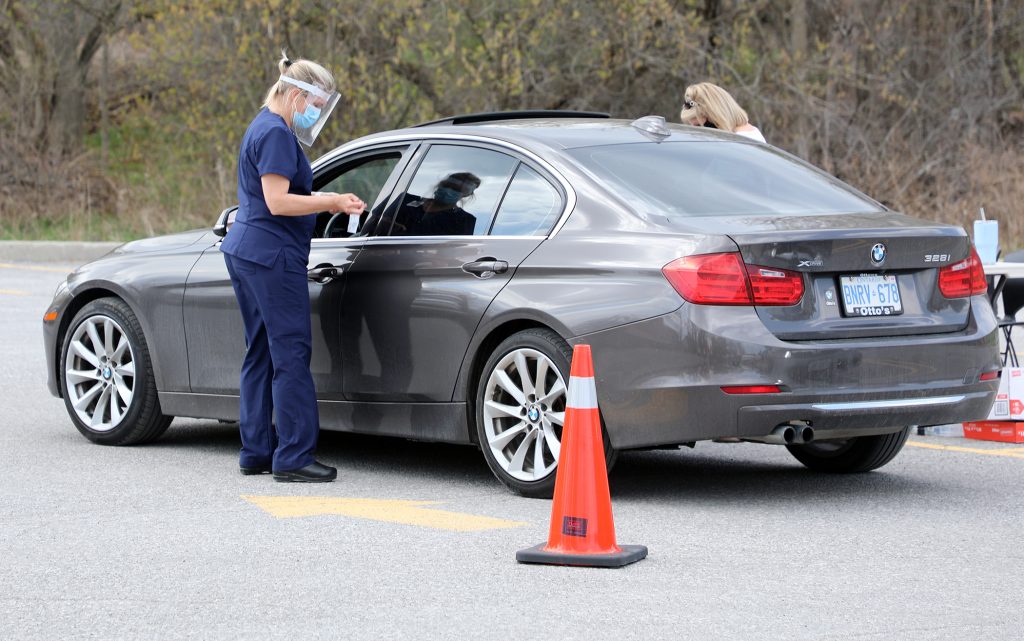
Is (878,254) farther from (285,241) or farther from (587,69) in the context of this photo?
(587,69)

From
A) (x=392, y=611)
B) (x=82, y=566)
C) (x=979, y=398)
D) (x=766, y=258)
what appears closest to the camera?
(x=392, y=611)

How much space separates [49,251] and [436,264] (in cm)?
1507

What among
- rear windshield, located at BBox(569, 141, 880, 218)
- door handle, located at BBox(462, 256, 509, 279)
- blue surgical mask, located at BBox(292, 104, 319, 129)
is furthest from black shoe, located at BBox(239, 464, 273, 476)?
rear windshield, located at BBox(569, 141, 880, 218)

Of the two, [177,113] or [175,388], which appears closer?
[175,388]

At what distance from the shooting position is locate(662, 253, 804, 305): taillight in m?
6.44

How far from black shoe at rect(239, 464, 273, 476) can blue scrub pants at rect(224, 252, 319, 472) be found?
168 millimetres

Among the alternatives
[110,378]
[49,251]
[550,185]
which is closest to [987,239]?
[550,185]

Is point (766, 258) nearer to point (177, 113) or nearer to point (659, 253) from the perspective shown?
point (659, 253)

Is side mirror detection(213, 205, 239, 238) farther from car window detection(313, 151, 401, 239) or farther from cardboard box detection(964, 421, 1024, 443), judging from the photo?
cardboard box detection(964, 421, 1024, 443)

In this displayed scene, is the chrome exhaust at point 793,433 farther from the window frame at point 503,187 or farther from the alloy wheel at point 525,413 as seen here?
the window frame at point 503,187

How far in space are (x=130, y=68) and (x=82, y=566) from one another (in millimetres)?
23676

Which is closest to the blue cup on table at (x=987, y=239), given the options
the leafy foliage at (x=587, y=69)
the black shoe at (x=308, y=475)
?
the black shoe at (x=308, y=475)

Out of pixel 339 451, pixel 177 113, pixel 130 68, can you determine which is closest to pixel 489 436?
pixel 339 451

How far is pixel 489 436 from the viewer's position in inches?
280
